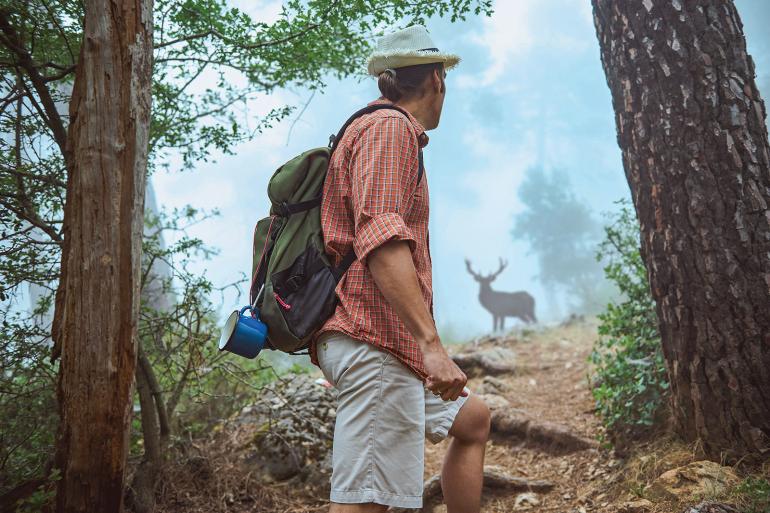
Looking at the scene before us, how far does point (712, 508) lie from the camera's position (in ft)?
7.42

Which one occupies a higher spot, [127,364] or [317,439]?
[127,364]

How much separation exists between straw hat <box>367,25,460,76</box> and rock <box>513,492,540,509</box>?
9.00 ft

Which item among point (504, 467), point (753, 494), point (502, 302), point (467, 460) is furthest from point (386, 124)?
point (502, 302)

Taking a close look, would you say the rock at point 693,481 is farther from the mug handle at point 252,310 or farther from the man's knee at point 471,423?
the mug handle at point 252,310

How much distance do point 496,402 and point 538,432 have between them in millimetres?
766

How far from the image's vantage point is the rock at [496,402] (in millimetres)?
4970

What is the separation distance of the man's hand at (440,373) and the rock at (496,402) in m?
3.44

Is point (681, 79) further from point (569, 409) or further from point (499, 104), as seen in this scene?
point (499, 104)

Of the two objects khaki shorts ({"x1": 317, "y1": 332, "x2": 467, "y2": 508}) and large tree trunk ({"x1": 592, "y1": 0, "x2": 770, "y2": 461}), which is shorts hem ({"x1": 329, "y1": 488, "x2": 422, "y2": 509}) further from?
large tree trunk ({"x1": 592, "y1": 0, "x2": 770, "y2": 461})

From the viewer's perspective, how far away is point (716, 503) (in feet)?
7.50

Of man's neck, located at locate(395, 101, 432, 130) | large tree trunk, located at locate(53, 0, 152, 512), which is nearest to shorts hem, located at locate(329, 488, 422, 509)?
large tree trunk, located at locate(53, 0, 152, 512)

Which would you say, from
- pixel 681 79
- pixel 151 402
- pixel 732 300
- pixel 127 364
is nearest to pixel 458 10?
pixel 681 79

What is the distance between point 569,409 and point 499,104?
135201 mm

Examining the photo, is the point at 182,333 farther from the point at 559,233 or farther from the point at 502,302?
the point at 559,233
